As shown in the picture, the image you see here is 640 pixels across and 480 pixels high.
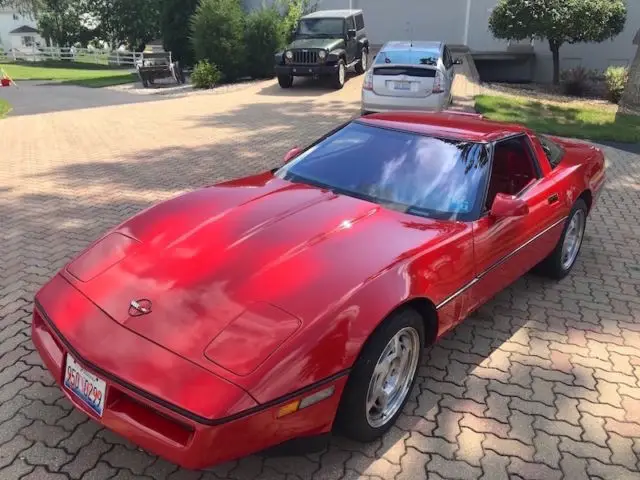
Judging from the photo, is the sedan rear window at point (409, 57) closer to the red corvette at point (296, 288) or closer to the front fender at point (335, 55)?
the front fender at point (335, 55)

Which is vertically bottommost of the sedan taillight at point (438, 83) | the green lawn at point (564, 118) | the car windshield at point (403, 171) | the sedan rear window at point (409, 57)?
the green lawn at point (564, 118)

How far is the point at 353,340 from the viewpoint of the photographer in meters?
2.39

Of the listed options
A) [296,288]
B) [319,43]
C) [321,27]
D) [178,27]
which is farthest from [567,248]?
[178,27]

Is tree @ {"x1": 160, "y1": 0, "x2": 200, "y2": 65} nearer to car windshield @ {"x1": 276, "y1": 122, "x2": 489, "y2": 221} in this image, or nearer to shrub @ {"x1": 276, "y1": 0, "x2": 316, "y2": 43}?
shrub @ {"x1": 276, "y1": 0, "x2": 316, "y2": 43}

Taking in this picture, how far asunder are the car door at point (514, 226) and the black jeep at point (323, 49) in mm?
11928

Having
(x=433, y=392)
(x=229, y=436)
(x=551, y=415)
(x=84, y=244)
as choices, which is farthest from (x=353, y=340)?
(x=84, y=244)

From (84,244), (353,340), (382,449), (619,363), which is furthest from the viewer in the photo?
(84,244)

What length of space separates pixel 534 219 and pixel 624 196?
4183mm

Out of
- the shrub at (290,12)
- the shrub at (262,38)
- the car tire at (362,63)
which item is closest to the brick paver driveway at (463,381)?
the car tire at (362,63)

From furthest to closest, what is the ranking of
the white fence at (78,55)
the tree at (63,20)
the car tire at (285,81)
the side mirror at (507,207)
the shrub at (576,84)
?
1. the tree at (63,20)
2. the white fence at (78,55)
3. the shrub at (576,84)
4. the car tire at (285,81)
5. the side mirror at (507,207)

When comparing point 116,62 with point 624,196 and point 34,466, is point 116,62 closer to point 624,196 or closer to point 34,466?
point 624,196

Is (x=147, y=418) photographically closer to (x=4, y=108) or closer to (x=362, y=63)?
(x=4, y=108)

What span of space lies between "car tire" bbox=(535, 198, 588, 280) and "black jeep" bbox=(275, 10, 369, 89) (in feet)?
37.9

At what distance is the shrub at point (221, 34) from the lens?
18359 mm
